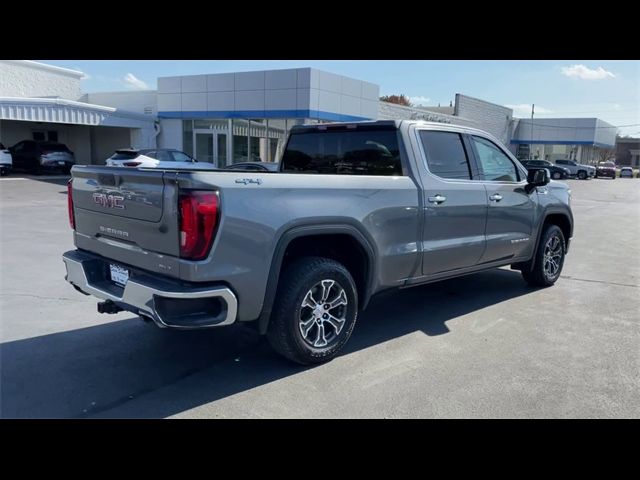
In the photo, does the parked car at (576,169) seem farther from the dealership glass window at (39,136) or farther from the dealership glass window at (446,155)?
the dealership glass window at (446,155)

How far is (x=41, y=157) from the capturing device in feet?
87.7

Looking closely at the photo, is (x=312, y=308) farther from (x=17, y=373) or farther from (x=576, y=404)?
(x=17, y=373)

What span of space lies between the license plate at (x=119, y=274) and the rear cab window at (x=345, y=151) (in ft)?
7.62

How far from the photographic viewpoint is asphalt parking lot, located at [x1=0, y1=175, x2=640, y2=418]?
3.54m

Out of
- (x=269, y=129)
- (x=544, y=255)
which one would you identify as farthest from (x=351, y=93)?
(x=544, y=255)

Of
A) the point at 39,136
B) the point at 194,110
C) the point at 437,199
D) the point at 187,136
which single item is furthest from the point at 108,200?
the point at 39,136

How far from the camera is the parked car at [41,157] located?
26.5 m

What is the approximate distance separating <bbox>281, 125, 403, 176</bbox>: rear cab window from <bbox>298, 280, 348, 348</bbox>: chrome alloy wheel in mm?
1373

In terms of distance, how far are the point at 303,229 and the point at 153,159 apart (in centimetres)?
1689

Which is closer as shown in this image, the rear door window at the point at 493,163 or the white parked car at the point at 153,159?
the rear door window at the point at 493,163

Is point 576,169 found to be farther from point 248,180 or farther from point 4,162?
point 248,180

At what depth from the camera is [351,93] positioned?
24.1m

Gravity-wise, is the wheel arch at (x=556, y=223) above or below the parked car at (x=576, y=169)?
below

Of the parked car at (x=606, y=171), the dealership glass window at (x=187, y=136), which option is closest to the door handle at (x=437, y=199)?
the dealership glass window at (x=187, y=136)
